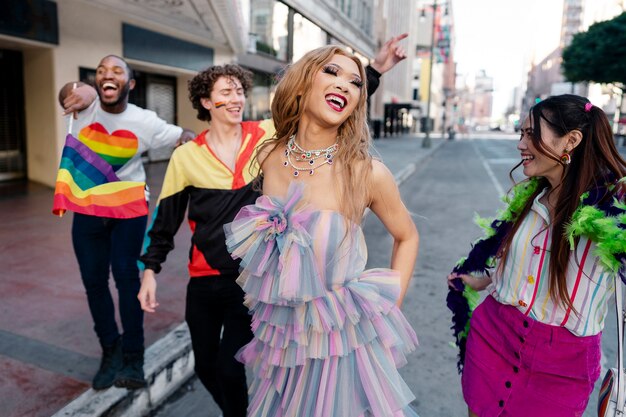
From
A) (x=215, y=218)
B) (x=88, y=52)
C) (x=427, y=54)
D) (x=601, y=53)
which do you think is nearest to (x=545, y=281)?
(x=215, y=218)

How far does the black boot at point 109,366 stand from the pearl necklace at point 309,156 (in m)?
1.79

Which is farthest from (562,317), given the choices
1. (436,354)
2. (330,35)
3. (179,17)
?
(330,35)

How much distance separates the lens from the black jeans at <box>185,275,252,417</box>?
2205 millimetres

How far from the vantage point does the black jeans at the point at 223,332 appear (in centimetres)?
221

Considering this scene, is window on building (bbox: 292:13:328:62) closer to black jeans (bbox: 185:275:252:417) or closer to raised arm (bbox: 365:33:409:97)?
raised arm (bbox: 365:33:409:97)

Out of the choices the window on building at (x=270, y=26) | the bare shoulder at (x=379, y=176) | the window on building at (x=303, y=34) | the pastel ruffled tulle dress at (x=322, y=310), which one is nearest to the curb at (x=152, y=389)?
the pastel ruffled tulle dress at (x=322, y=310)

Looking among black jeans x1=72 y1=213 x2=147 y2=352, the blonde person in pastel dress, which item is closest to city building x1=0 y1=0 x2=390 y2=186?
black jeans x1=72 y1=213 x2=147 y2=352

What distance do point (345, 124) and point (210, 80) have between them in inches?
39.1

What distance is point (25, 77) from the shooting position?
30.6 feet

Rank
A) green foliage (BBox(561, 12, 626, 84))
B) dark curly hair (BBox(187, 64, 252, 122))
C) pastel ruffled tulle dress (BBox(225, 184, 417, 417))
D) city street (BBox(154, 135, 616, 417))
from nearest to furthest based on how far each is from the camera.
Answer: pastel ruffled tulle dress (BBox(225, 184, 417, 417)) < dark curly hair (BBox(187, 64, 252, 122)) < city street (BBox(154, 135, 616, 417)) < green foliage (BBox(561, 12, 626, 84))

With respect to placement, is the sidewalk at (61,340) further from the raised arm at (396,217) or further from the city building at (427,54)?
the city building at (427,54)

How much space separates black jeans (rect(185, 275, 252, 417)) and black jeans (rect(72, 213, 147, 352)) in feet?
2.07

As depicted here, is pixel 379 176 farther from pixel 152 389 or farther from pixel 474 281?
pixel 152 389

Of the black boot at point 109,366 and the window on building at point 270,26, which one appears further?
the window on building at point 270,26
